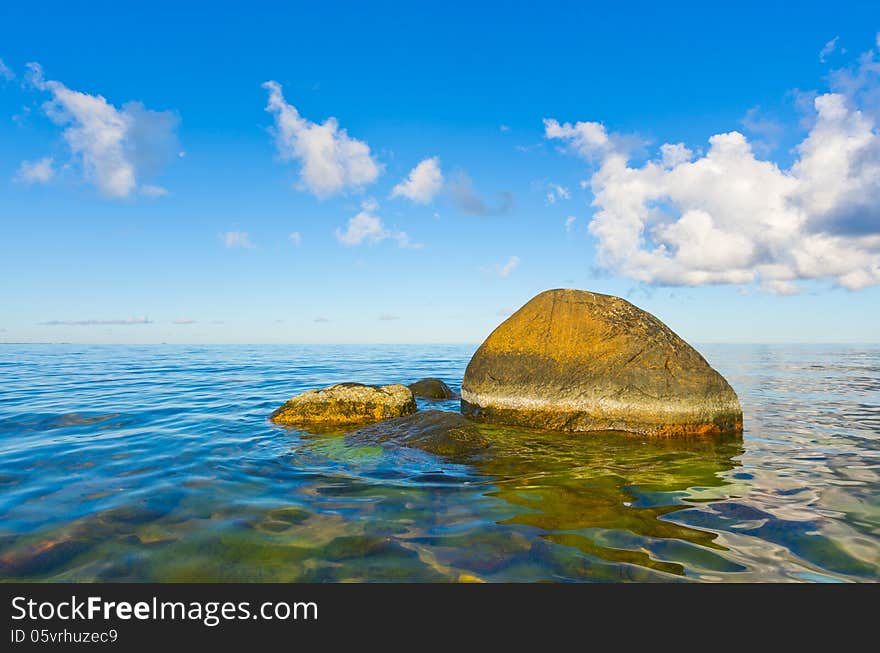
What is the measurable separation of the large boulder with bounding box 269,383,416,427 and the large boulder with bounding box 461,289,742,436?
1.66 metres

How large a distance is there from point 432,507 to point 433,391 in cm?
805

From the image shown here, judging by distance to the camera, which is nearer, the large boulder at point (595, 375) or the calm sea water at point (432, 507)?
the calm sea water at point (432, 507)

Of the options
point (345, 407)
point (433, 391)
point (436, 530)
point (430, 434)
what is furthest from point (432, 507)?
point (433, 391)

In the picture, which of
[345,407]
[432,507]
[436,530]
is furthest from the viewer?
[345,407]

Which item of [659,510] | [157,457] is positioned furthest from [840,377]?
[157,457]

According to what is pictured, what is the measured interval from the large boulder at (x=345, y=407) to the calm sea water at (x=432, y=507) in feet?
2.02

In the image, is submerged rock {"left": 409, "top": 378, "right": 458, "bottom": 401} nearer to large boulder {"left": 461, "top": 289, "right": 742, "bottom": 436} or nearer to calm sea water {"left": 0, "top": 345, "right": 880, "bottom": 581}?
large boulder {"left": 461, "top": 289, "right": 742, "bottom": 436}

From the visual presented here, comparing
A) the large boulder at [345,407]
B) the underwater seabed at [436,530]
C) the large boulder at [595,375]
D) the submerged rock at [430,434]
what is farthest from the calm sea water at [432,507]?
the large boulder at [345,407]

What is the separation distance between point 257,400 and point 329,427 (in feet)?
15.6

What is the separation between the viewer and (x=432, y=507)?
4902mm

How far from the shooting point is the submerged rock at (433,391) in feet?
42.2

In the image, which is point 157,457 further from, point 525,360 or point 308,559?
point 525,360

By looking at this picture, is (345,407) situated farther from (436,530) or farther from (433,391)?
(436,530)

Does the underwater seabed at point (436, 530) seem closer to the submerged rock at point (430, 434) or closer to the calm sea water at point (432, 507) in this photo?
the calm sea water at point (432, 507)
